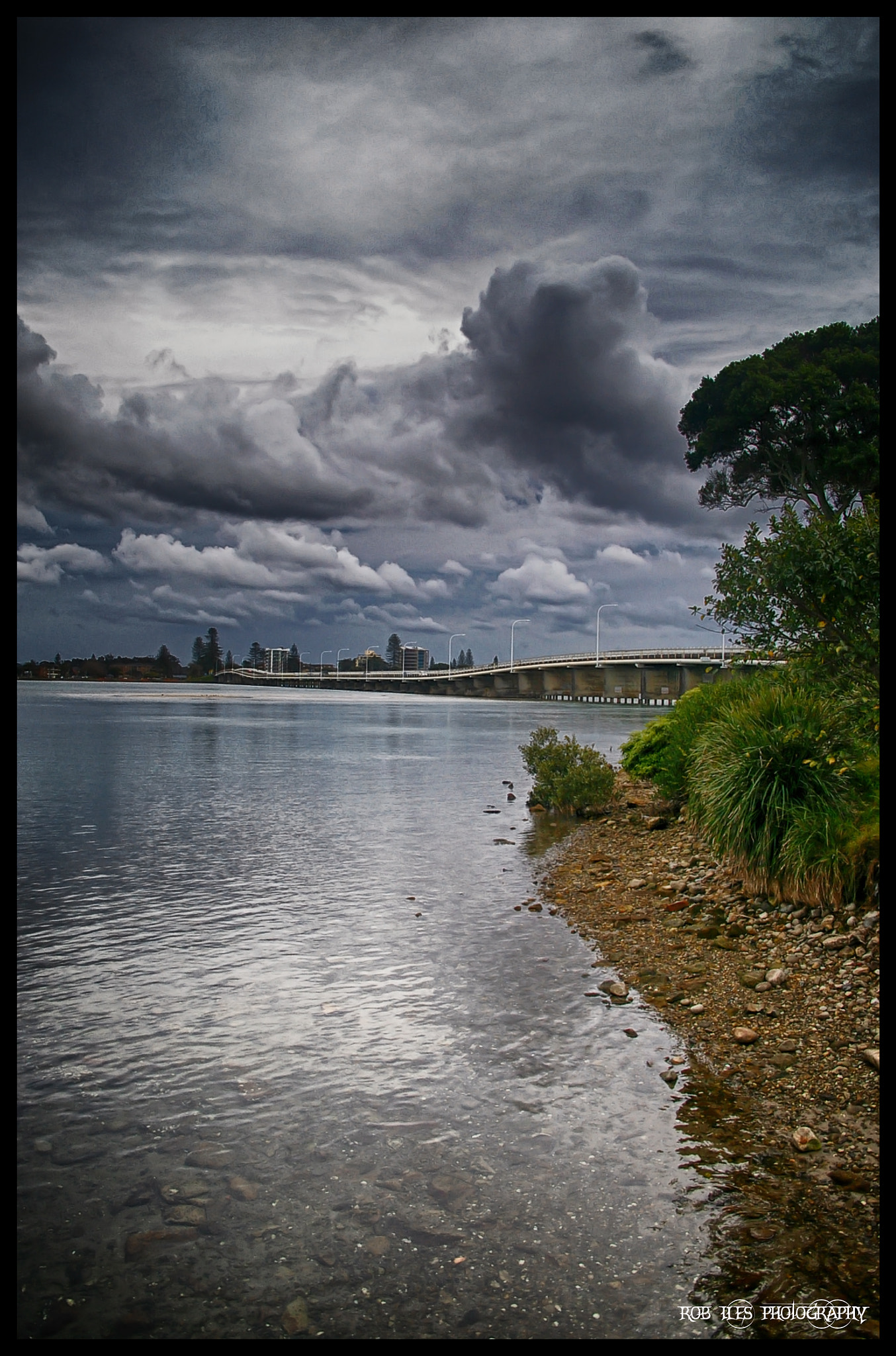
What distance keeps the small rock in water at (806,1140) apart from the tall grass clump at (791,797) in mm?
3652

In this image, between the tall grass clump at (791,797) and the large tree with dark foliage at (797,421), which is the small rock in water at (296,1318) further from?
the large tree with dark foliage at (797,421)

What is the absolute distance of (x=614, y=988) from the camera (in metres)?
7.52

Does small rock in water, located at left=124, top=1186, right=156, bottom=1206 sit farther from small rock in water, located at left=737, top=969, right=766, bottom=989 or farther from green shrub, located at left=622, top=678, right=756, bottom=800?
green shrub, located at left=622, top=678, right=756, bottom=800

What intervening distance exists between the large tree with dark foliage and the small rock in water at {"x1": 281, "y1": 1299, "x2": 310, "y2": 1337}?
127 ft

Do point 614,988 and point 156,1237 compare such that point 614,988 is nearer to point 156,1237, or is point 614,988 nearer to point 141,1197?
point 141,1197

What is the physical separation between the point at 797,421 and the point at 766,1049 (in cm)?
4142

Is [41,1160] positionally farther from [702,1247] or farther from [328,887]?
[328,887]

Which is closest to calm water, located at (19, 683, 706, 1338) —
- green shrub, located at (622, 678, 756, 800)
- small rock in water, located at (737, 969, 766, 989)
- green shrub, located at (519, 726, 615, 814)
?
small rock in water, located at (737, 969, 766, 989)

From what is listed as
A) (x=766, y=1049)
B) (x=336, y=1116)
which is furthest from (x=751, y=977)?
(x=336, y=1116)

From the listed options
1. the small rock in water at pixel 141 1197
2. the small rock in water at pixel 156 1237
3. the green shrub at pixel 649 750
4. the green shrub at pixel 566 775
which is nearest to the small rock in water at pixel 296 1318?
the small rock in water at pixel 156 1237

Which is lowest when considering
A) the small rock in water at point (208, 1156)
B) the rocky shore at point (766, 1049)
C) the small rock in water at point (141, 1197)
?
the small rock in water at point (141, 1197)

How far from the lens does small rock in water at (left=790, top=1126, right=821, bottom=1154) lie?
4832 mm

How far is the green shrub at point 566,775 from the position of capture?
1727 centimetres

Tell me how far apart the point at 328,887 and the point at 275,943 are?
253 centimetres
